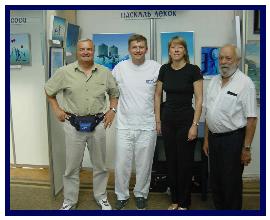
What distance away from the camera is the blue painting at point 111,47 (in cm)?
348

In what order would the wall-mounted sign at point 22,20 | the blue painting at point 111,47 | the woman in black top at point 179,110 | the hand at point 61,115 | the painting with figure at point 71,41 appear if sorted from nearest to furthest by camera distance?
the woman in black top at point 179,110 < the hand at point 61,115 < the painting with figure at point 71,41 < the blue painting at point 111,47 < the wall-mounted sign at point 22,20

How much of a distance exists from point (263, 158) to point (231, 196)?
1.37 ft

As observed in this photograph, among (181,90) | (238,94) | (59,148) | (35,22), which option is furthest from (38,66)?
(238,94)

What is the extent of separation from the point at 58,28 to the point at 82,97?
87cm

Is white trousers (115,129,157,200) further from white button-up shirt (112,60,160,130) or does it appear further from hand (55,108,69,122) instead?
hand (55,108,69,122)

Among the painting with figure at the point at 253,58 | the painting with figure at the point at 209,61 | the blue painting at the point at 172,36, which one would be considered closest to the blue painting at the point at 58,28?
the blue painting at the point at 172,36

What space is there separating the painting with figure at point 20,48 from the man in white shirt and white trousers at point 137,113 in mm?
1523

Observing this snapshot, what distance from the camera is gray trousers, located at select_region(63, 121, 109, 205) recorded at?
8.56 ft

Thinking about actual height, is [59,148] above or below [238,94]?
below

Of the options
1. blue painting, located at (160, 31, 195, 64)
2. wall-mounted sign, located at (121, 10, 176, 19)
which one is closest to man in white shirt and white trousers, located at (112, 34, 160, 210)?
blue painting, located at (160, 31, 195, 64)

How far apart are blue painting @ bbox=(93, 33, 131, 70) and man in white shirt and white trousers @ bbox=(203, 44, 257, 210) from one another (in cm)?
141

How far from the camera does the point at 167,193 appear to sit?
313cm

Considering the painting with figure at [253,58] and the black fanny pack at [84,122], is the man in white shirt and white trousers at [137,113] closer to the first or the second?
the black fanny pack at [84,122]

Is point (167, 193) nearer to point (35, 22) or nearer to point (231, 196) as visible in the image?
point (231, 196)
